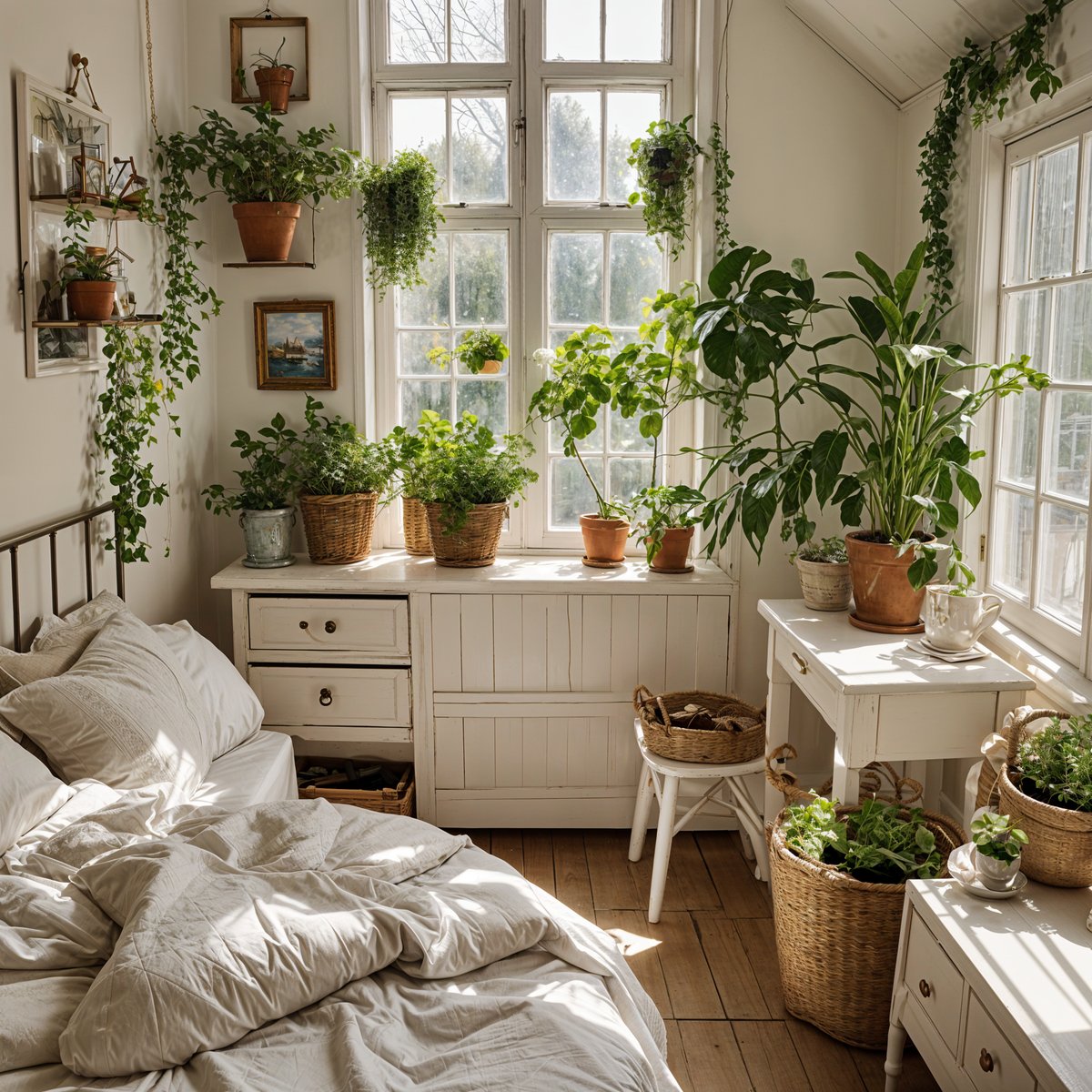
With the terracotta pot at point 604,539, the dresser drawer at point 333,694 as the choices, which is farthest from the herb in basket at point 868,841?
the dresser drawer at point 333,694

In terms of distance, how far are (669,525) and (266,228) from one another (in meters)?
1.60

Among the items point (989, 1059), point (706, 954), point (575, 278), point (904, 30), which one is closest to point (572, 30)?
point (575, 278)

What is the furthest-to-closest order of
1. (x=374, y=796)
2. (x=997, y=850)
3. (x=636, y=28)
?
(x=636, y=28) < (x=374, y=796) < (x=997, y=850)

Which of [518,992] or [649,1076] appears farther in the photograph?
[518,992]

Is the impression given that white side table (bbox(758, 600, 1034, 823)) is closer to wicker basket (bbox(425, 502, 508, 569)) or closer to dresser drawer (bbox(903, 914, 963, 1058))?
dresser drawer (bbox(903, 914, 963, 1058))

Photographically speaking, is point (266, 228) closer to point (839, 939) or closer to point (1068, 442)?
point (1068, 442)

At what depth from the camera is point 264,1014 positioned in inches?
71.4

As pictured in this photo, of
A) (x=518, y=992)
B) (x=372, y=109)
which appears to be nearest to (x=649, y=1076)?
(x=518, y=992)

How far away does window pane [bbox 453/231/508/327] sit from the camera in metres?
3.94

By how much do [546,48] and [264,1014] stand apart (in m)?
3.19

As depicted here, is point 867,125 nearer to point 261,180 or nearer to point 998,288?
point 998,288

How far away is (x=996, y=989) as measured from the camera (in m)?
1.86

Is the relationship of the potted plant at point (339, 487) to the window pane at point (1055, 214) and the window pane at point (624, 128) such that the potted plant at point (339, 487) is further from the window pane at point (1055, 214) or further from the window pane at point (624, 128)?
the window pane at point (1055, 214)

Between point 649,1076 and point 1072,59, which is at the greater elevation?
point 1072,59
